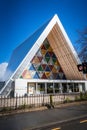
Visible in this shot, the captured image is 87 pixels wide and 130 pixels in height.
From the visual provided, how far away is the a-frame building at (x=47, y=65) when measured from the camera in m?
18.5

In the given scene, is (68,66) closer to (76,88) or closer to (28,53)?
(76,88)

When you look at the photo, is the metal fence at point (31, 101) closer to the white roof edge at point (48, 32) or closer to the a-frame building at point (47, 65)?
the a-frame building at point (47, 65)

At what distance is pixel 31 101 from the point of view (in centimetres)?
1354

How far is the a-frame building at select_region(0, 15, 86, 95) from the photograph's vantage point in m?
18.5

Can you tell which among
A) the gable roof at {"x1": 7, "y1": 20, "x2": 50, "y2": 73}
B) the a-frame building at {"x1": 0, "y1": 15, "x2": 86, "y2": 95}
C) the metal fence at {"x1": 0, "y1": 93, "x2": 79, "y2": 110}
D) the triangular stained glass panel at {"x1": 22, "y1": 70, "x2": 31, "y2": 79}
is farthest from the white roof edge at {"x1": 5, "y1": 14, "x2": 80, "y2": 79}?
the metal fence at {"x1": 0, "y1": 93, "x2": 79, "y2": 110}

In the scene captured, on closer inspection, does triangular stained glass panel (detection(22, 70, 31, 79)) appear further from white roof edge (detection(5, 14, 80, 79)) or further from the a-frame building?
white roof edge (detection(5, 14, 80, 79))

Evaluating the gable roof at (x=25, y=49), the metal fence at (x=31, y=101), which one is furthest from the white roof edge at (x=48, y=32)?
the metal fence at (x=31, y=101)

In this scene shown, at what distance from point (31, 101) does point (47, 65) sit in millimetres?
10173

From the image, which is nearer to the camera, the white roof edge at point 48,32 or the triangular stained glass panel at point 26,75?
the white roof edge at point 48,32

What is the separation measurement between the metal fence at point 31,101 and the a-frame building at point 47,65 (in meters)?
4.91

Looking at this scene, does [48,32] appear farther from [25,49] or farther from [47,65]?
[47,65]

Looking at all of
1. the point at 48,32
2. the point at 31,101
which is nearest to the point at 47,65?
the point at 48,32

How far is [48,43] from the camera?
23625 millimetres

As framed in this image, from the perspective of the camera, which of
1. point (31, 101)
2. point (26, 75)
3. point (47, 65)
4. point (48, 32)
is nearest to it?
point (31, 101)
